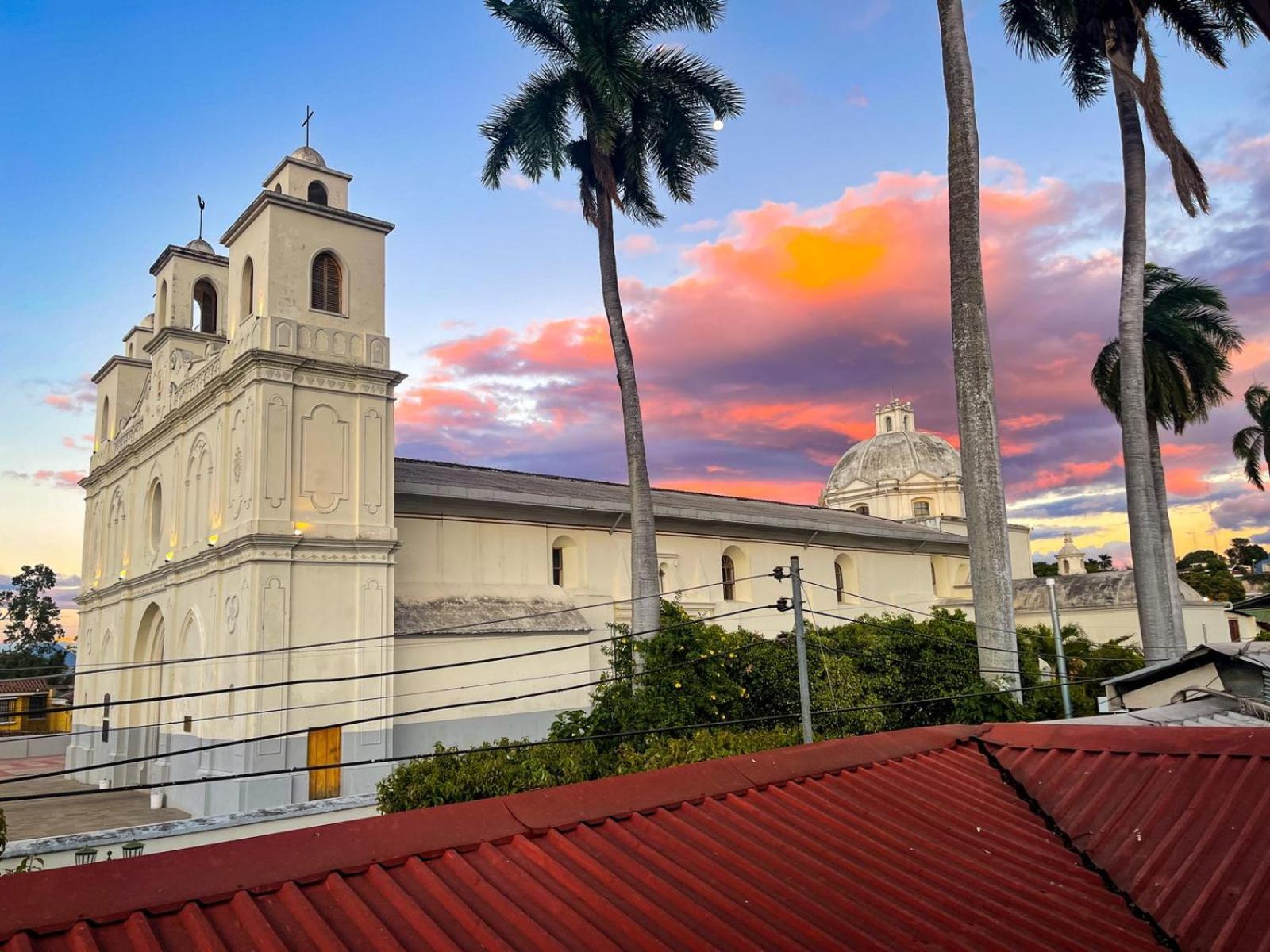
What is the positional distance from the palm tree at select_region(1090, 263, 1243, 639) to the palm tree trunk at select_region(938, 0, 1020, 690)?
1158cm

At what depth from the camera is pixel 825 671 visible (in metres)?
21.3

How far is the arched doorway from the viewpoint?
27656 millimetres

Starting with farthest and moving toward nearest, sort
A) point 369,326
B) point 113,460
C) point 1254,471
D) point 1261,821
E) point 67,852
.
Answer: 1. point 1254,471
2. point 113,460
3. point 369,326
4. point 67,852
5. point 1261,821

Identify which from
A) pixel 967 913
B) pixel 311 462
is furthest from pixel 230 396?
pixel 967 913

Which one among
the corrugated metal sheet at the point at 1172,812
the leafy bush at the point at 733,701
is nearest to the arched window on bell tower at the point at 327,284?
the leafy bush at the point at 733,701

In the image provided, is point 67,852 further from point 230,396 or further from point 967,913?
point 967,913

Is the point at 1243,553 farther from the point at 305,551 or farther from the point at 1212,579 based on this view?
the point at 305,551

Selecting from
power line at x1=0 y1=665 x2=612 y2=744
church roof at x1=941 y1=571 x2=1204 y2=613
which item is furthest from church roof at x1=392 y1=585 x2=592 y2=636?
church roof at x1=941 y1=571 x2=1204 y2=613

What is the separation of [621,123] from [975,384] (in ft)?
35.6

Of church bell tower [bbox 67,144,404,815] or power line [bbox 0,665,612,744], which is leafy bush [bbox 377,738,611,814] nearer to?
power line [bbox 0,665,612,744]

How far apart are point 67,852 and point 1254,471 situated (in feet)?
142

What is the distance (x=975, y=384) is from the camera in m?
16.6

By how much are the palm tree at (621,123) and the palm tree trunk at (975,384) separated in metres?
6.38

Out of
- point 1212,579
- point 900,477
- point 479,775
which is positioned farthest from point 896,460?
point 479,775
